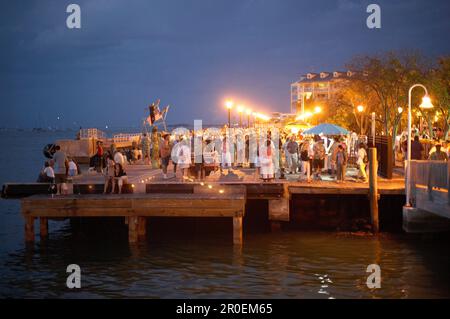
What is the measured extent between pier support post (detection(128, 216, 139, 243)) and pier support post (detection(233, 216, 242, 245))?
317cm

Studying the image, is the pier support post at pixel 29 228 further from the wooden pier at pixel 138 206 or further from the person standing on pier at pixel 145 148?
the person standing on pier at pixel 145 148

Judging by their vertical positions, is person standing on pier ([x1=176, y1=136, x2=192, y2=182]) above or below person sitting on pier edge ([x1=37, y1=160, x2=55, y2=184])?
above

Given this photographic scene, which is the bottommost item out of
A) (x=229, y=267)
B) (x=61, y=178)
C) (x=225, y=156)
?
(x=229, y=267)

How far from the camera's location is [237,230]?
799 inches

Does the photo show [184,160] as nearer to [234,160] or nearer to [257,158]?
[257,158]

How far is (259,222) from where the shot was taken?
24.0 metres

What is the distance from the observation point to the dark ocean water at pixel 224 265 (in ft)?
51.8

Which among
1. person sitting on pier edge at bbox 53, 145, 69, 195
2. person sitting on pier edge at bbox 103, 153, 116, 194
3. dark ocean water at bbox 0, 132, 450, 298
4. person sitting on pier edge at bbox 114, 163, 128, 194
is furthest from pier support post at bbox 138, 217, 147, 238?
person sitting on pier edge at bbox 53, 145, 69, 195

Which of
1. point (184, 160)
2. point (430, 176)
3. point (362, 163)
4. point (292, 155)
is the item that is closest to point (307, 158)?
point (362, 163)

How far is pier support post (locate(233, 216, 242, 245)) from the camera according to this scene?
19984 millimetres

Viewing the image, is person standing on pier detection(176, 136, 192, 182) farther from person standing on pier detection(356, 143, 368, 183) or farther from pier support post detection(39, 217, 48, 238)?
person standing on pier detection(356, 143, 368, 183)

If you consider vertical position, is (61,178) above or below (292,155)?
below

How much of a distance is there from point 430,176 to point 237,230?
6.16 metres

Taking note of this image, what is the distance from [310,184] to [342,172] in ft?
5.15
